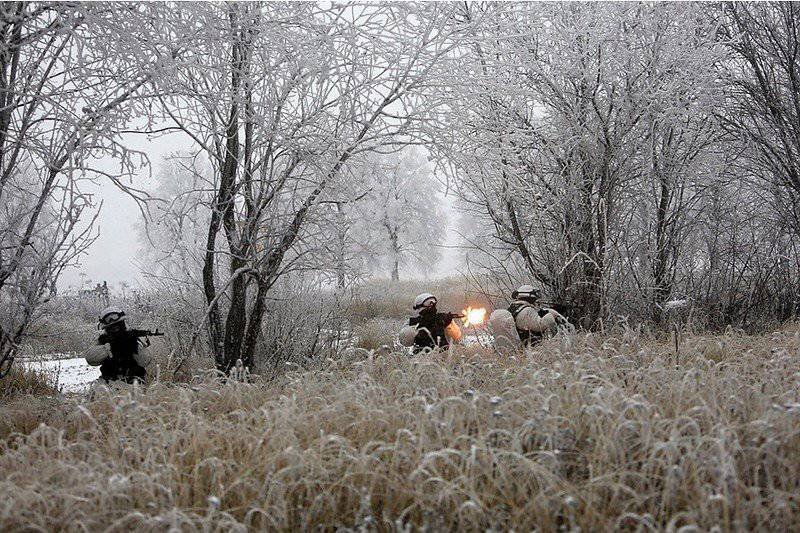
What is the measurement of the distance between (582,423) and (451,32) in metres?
3.39

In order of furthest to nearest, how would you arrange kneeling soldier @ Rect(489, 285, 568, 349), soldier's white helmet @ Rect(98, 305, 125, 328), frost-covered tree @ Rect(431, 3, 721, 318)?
frost-covered tree @ Rect(431, 3, 721, 318) → kneeling soldier @ Rect(489, 285, 568, 349) → soldier's white helmet @ Rect(98, 305, 125, 328)

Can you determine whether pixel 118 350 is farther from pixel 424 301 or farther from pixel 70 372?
pixel 70 372

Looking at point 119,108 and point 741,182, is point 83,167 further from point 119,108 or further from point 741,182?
point 741,182

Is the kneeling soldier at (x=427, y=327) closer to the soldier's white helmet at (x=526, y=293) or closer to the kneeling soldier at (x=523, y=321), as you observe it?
the kneeling soldier at (x=523, y=321)

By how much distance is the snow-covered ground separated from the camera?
6.83 meters

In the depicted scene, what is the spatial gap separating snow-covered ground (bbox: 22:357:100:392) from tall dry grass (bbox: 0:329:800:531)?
13.4 ft

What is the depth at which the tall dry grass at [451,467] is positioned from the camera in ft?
7.05

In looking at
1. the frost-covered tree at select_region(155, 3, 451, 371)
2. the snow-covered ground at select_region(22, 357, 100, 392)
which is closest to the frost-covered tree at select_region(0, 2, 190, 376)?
the frost-covered tree at select_region(155, 3, 451, 371)

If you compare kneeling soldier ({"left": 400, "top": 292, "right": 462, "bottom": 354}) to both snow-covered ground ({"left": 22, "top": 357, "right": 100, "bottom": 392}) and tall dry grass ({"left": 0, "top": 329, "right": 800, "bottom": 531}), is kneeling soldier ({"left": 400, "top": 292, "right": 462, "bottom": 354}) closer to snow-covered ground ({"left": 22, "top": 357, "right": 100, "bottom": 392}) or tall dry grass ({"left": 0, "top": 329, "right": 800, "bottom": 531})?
tall dry grass ({"left": 0, "top": 329, "right": 800, "bottom": 531})

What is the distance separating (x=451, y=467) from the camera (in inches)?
98.7

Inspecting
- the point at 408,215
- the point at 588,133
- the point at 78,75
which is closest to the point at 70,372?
the point at 78,75

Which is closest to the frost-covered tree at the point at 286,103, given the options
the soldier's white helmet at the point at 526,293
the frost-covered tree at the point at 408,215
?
the soldier's white helmet at the point at 526,293

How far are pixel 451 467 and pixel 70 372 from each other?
23.8 feet

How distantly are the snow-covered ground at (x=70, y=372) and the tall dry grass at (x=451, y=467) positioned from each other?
4.08 meters
